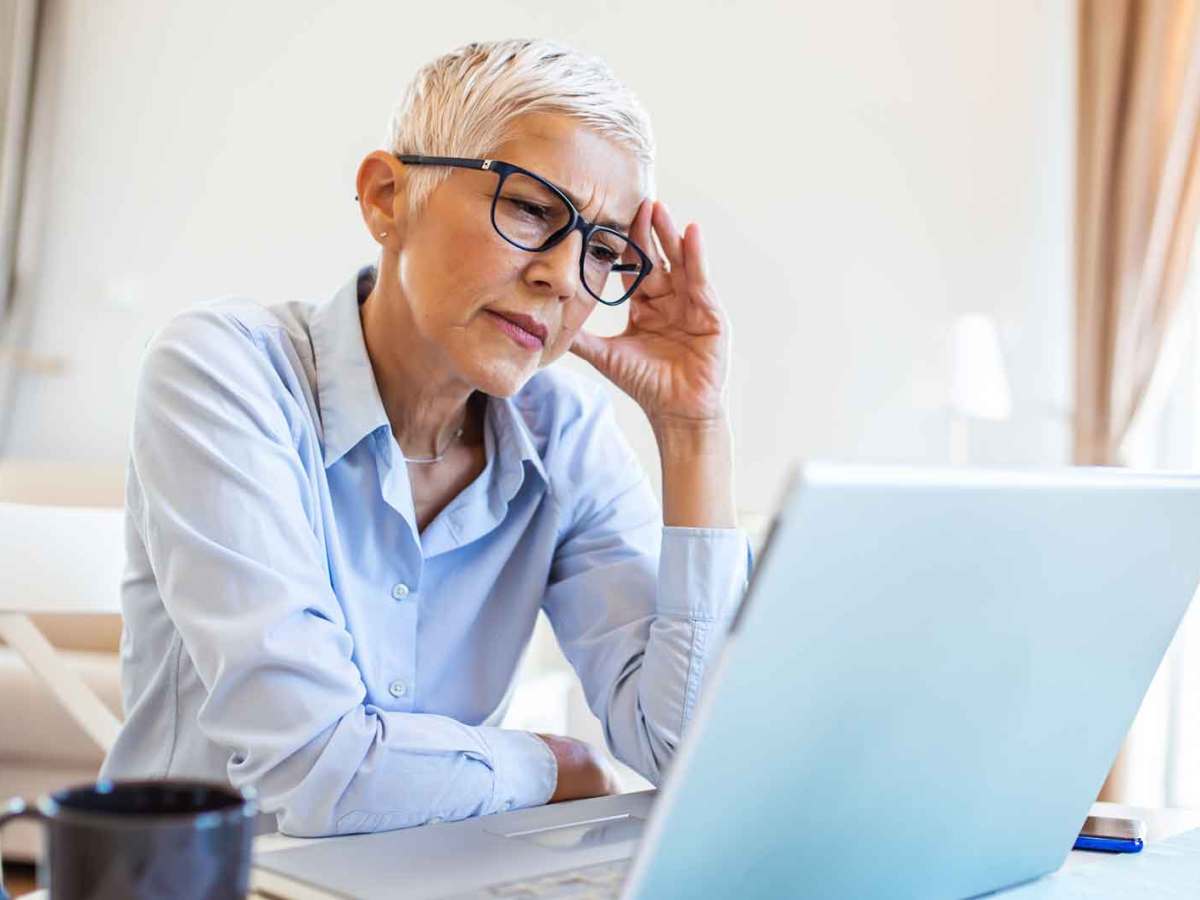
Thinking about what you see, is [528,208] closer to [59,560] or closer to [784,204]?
[59,560]

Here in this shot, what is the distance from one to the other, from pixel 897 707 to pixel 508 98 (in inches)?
31.7

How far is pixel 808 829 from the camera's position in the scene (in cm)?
64

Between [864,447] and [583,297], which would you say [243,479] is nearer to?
[583,297]

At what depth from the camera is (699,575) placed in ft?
4.14

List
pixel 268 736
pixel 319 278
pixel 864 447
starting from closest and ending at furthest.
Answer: pixel 268 736 < pixel 864 447 < pixel 319 278

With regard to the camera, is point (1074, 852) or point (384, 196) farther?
point (384, 196)

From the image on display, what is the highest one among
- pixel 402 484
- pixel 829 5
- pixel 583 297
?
Answer: pixel 829 5

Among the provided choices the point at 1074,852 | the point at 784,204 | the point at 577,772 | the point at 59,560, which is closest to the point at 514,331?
the point at 577,772

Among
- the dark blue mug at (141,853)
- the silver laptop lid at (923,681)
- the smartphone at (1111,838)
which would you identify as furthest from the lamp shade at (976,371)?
the dark blue mug at (141,853)

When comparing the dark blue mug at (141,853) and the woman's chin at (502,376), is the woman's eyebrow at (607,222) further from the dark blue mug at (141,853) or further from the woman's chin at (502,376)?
the dark blue mug at (141,853)

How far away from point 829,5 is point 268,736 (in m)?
3.25

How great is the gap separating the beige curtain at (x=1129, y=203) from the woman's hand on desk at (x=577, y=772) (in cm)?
245

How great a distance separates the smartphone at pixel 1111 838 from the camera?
0.91 meters

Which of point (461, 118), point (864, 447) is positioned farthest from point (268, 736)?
point (864, 447)
